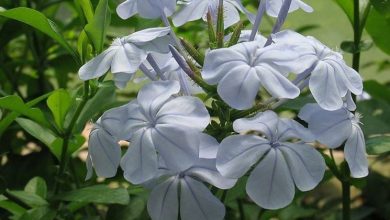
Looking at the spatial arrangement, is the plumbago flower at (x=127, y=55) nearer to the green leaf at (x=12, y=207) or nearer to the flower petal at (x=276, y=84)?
the flower petal at (x=276, y=84)

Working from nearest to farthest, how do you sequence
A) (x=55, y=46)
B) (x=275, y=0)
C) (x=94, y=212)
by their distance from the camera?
(x=275, y=0) < (x=94, y=212) < (x=55, y=46)

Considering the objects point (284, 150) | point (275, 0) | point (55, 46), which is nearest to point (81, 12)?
point (275, 0)

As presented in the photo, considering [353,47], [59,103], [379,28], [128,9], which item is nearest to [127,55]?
[128,9]

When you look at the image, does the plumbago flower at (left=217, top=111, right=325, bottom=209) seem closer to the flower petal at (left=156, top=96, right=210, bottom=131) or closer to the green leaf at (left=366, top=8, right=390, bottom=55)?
the flower petal at (left=156, top=96, right=210, bottom=131)

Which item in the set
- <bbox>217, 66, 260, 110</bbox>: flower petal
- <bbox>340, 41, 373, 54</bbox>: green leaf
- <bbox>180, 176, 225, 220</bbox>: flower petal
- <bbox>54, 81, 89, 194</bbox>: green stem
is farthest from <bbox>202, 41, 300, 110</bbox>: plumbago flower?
<bbox>340, 41, 373, 54</bbox>: green leaf

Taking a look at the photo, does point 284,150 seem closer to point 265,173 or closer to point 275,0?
point 265,173

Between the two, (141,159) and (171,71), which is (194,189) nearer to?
(141,159)
